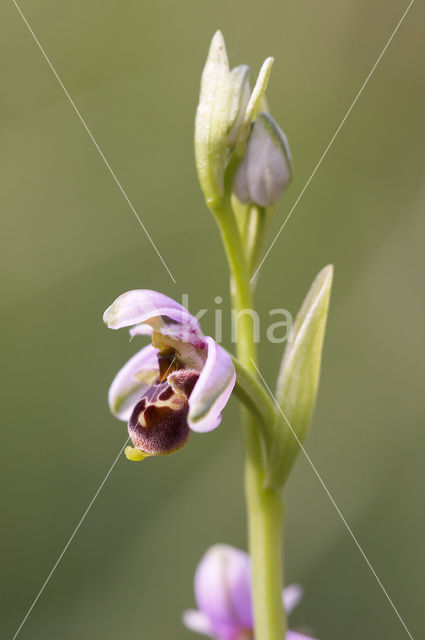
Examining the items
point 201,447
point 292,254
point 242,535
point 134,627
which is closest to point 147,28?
point 292,254

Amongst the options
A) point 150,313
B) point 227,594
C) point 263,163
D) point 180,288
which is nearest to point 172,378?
point 150,313

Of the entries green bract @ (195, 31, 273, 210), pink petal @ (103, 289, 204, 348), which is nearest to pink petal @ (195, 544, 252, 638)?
pink petal @ (103, 289, 204, 348)

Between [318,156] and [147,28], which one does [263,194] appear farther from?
[147,28]

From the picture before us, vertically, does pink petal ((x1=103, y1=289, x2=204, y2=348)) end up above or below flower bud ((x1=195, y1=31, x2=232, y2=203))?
below

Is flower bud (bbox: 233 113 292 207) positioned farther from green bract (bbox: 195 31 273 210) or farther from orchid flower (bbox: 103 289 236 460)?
orchid flower (bbox: 103 289 236 460)

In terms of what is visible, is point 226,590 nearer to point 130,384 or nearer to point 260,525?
point 260,525

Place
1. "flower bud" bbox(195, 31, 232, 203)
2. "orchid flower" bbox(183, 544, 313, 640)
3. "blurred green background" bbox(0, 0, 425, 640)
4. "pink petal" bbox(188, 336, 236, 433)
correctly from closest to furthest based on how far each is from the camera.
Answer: "pink petal" bbox(188, 336, 236, 433) < "flower bud" bbox(195, 31, 232, 203) < "orchid flower" bbox(183, 544, 313, 640) < "blurred green background" bbox(0, 0, 425, 640)

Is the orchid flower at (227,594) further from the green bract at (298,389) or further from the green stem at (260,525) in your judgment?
the green bract at (298,389)
